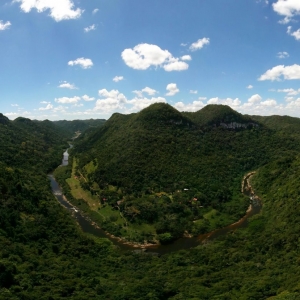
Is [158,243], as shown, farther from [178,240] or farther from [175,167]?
[175,167]

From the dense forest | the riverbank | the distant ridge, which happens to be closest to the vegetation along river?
the riverbank

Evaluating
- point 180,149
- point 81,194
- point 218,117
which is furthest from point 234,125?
point 81,194

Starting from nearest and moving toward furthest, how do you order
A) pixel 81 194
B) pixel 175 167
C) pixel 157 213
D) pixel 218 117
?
pixel 157 213 < pixel 81 194 < pixel 175 167 < pixel 218 117

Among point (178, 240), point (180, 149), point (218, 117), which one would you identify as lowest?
point (178, 240)

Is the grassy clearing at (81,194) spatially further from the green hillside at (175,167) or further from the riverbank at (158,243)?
the riverbank at (158,243)

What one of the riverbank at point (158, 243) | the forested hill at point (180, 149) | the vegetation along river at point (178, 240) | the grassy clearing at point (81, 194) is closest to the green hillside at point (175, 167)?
the forested hill at point (180, 149)

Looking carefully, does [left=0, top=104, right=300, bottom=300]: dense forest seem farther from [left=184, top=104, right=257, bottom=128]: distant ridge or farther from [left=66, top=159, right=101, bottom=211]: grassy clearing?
[left=184, top=104, right=257, bottom=128]: distant ridge

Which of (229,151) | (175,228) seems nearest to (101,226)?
(175,228)

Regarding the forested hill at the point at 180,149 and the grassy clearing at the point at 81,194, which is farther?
the forested hill at the point at 180,149
